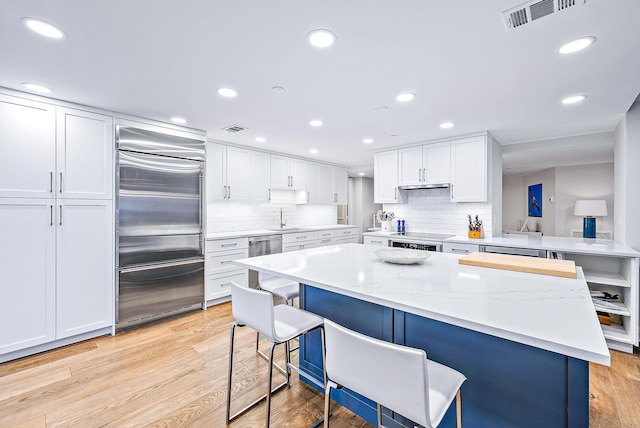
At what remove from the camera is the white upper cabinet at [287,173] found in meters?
4.98

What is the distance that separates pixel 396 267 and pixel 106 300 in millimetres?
2967

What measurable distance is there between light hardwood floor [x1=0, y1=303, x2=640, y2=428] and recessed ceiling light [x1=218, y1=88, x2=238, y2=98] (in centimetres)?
233

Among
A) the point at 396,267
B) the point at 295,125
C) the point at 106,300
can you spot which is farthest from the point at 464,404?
the point at 106,300

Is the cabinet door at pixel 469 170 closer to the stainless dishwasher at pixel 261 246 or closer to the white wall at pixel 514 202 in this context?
the stainless dishwasher at pixel 261 246

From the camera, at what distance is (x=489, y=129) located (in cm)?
358

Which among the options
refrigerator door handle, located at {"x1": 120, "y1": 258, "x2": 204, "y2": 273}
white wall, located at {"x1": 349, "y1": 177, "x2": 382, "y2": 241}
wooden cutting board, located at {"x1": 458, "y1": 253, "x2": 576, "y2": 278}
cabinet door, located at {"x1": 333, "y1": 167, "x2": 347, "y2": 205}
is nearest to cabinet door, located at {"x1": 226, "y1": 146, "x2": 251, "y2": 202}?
refrigerator door handle, located at {"x1": 120, "y1": 258, "x2": 204, "y2": 273}

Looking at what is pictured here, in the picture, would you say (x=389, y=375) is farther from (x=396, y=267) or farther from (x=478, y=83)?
(x=478, y=83)

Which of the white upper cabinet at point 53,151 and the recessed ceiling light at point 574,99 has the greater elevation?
the recessed ceiling light at point 574,99

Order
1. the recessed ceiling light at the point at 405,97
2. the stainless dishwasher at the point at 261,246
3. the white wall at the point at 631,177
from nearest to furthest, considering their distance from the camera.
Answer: the recessed ceiling light at the point at 405,97 → the white wall at the point at 631,177 → the stainless dishwasher at the point at 261,246

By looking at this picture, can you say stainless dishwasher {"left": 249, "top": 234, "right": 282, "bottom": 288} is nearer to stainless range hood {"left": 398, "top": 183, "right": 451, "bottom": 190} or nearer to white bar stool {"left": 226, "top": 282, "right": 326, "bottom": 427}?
stainless range hood {"left": 398, "top": 183, "right": 451, "bottom": 190}

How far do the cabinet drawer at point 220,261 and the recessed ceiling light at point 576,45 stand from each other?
388 cm

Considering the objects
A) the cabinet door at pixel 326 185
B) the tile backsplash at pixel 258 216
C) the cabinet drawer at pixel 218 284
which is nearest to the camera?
the cabinet drawer at pixel 218 284

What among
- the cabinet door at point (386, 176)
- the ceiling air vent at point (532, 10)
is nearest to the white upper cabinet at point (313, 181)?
the cabinet door at point (386, 176)

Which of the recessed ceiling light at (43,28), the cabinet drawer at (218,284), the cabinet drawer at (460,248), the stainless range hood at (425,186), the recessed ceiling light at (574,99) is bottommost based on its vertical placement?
the cabinet drawer at (218,284)
